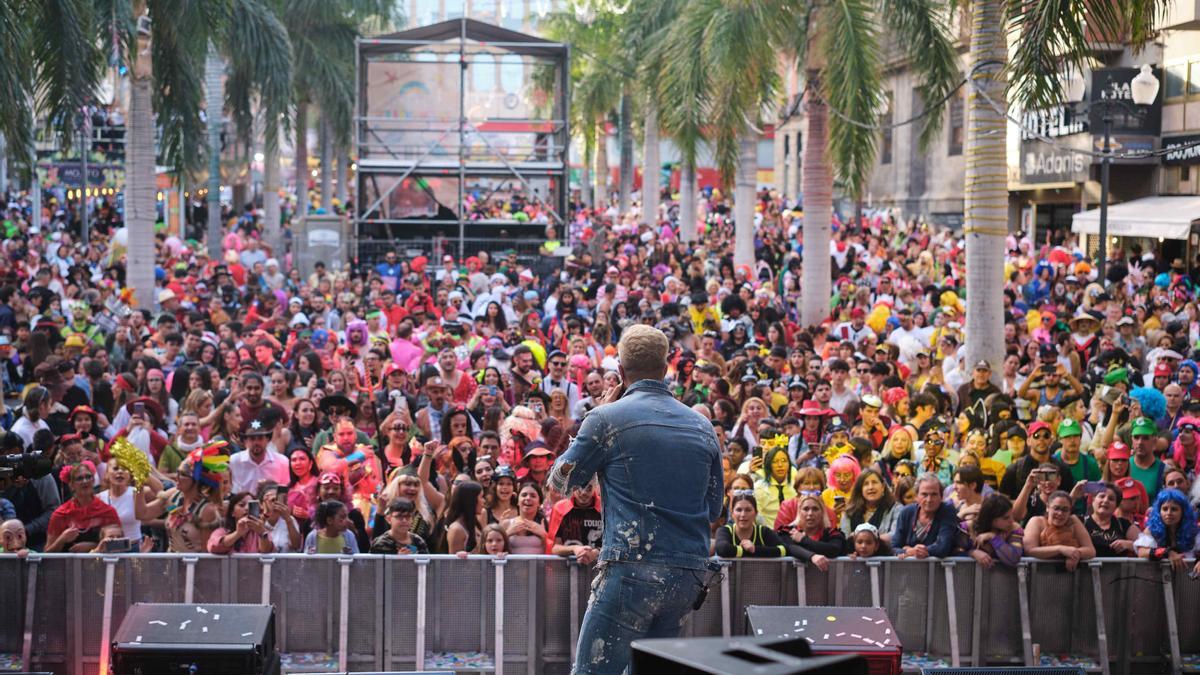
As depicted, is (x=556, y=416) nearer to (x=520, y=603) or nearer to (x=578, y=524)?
(x=578, y=524)

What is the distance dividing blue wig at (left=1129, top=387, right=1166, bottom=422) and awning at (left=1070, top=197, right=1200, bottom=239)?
44.0ft

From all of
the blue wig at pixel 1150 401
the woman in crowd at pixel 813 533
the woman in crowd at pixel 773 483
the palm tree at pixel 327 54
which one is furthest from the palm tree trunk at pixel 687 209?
the woman in crowd at pixel 813 533

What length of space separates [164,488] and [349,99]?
27007mm

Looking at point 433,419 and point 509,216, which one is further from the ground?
point 509,216

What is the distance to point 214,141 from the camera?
33.2 metres

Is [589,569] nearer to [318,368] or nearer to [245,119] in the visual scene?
[318,368]

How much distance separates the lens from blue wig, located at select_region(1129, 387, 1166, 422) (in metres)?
11.4

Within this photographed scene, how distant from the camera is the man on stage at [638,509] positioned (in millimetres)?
5375

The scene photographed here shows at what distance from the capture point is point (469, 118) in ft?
102

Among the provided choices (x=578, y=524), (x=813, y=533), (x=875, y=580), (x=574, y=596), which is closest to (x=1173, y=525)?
(x=875, y=580)

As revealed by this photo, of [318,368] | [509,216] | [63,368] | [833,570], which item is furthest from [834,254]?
[833,570]

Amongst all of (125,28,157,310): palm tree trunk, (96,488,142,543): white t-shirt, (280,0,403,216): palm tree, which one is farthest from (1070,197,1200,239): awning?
(96,488,142,543): white t-shirt

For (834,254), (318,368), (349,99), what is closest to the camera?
(318,368)

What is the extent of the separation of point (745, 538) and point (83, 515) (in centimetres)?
391
